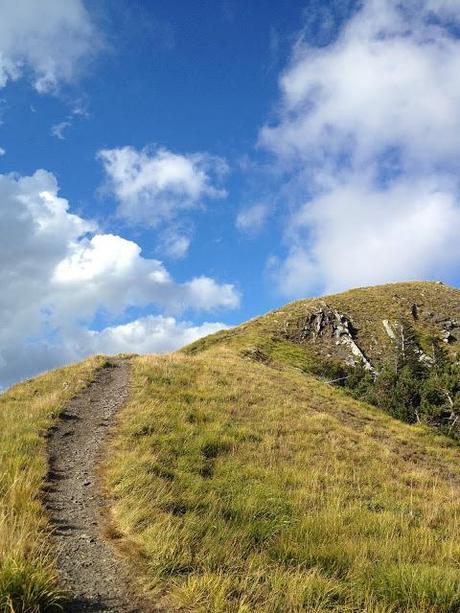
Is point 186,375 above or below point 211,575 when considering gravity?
above

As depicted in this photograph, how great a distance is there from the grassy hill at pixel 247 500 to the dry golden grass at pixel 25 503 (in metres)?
0.03

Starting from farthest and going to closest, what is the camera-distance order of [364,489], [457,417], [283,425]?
[457,417], [283,425], [364,489]

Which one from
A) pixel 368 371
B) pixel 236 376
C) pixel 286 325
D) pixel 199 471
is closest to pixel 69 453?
pixel 199 471

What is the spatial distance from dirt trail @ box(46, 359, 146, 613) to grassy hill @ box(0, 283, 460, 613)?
286 millimetres

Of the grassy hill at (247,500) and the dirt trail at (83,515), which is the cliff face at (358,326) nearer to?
the grassy hill at (247,500)

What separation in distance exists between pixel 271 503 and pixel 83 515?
11.9 ft

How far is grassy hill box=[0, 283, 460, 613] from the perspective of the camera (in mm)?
5797

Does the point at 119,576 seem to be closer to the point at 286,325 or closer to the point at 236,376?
the point at 236,376

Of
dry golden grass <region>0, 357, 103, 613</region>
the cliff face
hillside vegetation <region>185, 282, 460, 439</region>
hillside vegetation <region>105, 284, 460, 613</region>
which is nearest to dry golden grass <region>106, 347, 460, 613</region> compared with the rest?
hillside vegetation <region>105, 284, 460, 613</region>

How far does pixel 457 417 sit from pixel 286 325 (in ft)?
93.1

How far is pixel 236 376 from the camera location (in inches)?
1153

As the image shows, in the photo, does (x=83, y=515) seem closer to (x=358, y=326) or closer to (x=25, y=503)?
(x=25, y=503)

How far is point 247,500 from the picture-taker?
9641mm

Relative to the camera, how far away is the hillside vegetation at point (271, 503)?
5.97 meters
